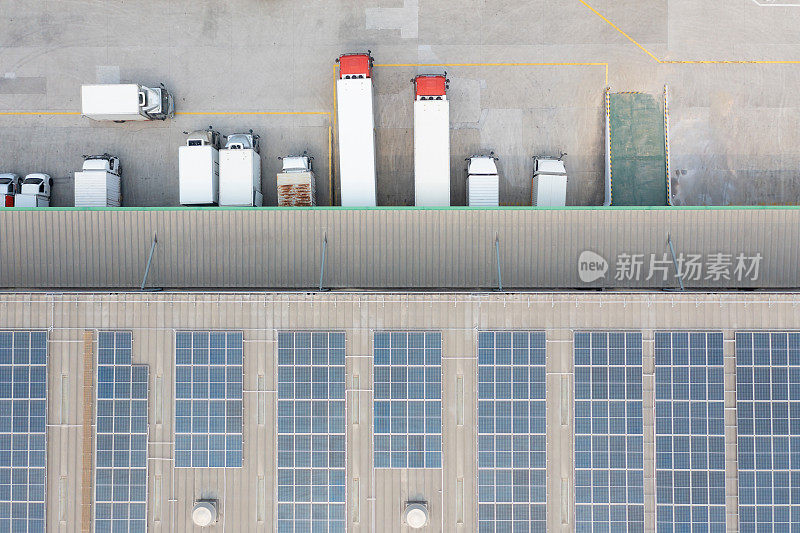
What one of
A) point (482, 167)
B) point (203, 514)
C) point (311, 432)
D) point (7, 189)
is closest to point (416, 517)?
point (311, 432)

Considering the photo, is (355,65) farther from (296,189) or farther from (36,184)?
(36,184)

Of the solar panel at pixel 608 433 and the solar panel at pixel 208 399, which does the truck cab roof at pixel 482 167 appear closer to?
the solar panel at pixel 608 433

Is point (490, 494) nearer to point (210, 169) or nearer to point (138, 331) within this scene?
point (138, 331)

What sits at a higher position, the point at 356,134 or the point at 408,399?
the point at 356,134

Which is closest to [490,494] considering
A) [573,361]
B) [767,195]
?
[573,361]

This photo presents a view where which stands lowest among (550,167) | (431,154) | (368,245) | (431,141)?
(368,245)


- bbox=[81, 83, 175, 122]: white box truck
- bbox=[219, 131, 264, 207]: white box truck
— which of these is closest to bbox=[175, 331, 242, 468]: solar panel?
bbox=[219, 131, 264, 207]: white box truck
